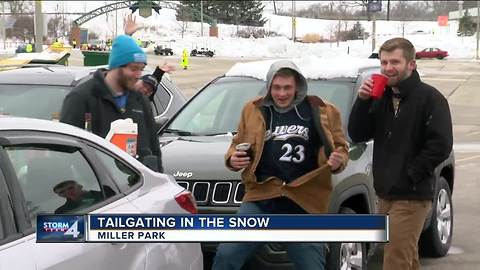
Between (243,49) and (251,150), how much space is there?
79.4 m

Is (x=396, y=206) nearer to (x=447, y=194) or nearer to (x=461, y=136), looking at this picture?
(x=447, y=194)

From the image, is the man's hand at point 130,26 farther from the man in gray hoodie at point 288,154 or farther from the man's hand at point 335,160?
the man's hand at point 335,160

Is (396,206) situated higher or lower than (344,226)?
lower

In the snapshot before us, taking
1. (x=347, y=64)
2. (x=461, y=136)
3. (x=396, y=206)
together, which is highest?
(x=347, y=64)

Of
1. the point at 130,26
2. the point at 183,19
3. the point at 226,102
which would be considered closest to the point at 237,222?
the point at 130,26

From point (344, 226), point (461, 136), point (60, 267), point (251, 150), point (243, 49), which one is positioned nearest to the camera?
point (344, 226)

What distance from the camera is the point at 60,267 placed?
8.87 ft

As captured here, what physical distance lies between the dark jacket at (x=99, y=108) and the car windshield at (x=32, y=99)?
2.06 meters

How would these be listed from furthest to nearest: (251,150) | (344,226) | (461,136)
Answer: (461,136) < (251,150) < (344,226)

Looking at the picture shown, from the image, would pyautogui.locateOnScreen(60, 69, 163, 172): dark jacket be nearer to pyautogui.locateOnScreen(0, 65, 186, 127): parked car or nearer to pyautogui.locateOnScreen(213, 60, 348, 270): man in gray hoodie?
pyautogui.locateOnScreen(213, 60, 348, 270): man in gray hoodie

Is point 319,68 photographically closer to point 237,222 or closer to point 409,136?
point 409,136

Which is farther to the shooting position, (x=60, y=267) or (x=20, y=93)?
(x=20, y=93)

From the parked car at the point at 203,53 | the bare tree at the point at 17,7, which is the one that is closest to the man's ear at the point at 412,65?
the parked car at the point at 203,53

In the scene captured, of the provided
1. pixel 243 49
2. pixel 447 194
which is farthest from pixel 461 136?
pixel 243 49
